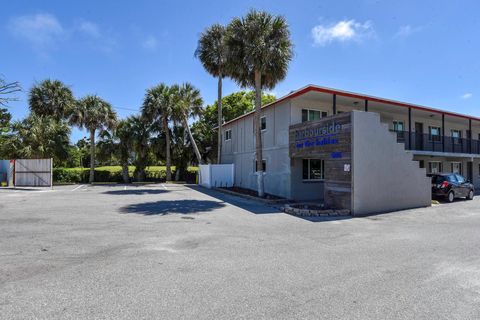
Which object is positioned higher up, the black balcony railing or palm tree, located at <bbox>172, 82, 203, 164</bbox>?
palm tree, located at <bbox>172, 82, 203, 164</bbox>

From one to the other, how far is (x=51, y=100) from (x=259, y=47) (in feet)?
79.7

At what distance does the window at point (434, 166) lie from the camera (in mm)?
24780

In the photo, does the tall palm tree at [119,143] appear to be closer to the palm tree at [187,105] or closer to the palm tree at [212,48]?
the palm tree at [187,105]

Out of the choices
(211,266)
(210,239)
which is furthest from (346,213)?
(211,266)

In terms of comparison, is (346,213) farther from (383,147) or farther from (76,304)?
(76,304)

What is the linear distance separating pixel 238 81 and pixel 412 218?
38.7 feet

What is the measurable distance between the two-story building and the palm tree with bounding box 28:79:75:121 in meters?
17.3

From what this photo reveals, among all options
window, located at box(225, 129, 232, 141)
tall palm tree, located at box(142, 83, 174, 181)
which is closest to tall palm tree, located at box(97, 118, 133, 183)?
tall palm tree, located at box(142, 83, 174, 181)

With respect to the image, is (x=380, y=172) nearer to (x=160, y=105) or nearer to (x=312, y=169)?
(x=312, y=169)

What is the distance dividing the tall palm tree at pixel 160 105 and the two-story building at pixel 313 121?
6.96m

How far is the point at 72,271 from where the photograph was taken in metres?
5.30

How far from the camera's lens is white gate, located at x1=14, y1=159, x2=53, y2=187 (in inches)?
957

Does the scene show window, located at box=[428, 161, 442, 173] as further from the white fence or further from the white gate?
the white gate

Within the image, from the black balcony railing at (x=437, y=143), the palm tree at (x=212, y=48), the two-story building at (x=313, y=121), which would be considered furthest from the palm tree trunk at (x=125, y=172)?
the black balcony railing at (x=437, y=143)
